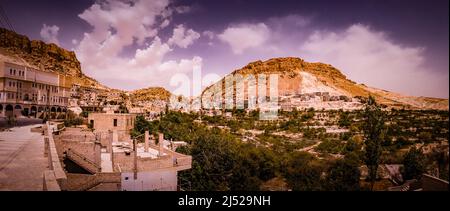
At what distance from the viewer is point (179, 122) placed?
76.7ft

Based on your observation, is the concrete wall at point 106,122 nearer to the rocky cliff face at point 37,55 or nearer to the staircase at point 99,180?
the rocky cliff face at point 37,55

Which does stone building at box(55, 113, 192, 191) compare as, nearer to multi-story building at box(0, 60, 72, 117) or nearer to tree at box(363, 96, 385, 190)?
multi-story building at box(0, 60, 72, 117)

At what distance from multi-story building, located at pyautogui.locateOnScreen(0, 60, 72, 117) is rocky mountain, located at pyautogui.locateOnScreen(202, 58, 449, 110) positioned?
22777 millimetres

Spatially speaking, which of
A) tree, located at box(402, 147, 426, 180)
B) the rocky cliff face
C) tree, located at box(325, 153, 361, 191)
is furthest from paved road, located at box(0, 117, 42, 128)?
tree, located at box(402, 147, 426, 180)

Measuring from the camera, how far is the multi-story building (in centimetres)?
935

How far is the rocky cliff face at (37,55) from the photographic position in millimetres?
9156

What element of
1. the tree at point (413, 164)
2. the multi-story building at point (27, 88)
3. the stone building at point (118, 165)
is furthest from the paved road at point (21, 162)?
the tree at point (413, 164)

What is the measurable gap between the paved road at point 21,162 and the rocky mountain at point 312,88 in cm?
2408

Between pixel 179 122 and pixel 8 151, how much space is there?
16.9 m

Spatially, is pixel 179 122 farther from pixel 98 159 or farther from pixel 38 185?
pixel 38 185

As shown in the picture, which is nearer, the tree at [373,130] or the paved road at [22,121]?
the tree at [373,130]

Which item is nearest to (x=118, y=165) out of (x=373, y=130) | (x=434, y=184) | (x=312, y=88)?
(x=373, y=130)

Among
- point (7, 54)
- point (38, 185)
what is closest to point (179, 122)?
point (7, 54)

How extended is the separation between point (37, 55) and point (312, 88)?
39447 millimetres
